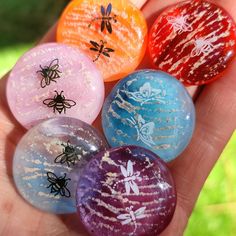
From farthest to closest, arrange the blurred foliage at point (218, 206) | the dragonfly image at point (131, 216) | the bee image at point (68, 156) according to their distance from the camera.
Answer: the blurred foliage at point (218, 206), the bee image at point (68, 156), the dragonfly image at point (131, 216)

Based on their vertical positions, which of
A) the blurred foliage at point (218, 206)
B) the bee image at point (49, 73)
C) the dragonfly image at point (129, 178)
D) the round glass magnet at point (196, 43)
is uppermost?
the round glass magnet at point (196, 43)

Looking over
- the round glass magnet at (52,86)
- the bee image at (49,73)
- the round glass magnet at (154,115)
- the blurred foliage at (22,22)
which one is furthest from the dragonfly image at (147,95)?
the blurred foliage at (22,22)

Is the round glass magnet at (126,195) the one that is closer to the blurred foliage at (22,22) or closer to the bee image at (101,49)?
the bee image at (101,49)

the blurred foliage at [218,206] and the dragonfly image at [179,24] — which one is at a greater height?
the dragonfly image at [179,24]

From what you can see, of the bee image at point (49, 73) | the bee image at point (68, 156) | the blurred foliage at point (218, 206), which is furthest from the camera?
the blurred foliage at point (218, 206)

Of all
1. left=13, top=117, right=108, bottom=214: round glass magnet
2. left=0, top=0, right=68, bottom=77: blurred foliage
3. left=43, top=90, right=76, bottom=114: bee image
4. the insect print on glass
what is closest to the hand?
left=13, top=117, right=108, bottom=214: round glass magnet

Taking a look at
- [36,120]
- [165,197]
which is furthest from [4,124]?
[165,197]

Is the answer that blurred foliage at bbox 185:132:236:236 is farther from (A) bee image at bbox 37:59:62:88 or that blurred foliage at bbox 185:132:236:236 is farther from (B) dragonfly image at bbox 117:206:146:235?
(A) bee image at bbox 37:59:62:88
